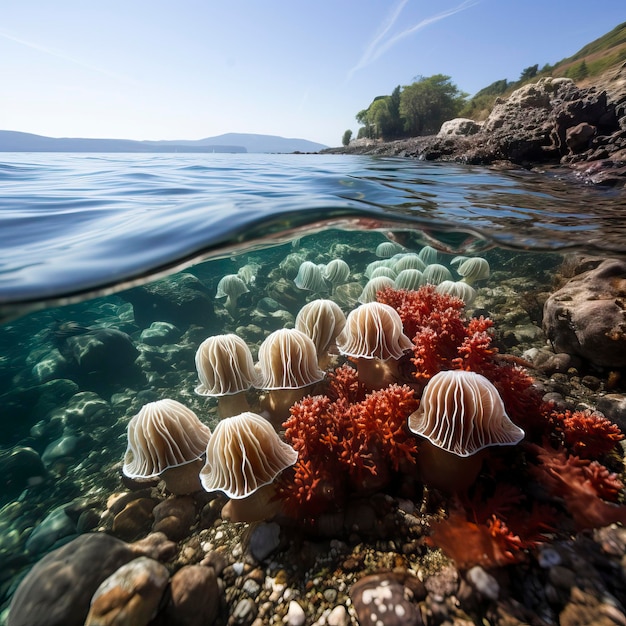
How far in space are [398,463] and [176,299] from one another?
7764 mm

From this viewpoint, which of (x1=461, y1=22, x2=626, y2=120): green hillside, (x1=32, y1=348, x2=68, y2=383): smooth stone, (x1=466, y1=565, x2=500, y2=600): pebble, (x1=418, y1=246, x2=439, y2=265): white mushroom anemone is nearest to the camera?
(x1=466, y1=565, x2=500, y2=600): pebble

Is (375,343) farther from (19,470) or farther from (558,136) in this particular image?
(558,136)

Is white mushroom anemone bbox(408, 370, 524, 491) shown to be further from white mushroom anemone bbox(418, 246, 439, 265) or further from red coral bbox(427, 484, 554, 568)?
white mushroom anemone bbox(418, 246, 439, 265)

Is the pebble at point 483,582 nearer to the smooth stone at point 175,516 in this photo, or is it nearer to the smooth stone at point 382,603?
the smooth stone at point 382,603

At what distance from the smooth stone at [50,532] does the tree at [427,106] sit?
116ft

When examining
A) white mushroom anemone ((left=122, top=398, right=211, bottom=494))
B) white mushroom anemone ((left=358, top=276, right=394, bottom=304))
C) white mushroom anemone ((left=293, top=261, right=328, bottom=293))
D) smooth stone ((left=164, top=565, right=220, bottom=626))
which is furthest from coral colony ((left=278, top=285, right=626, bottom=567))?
white mushroom anemone ((left=293, top=261, right=328, bottom=293))

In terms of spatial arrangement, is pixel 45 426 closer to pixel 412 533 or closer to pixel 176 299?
pixel 176 299

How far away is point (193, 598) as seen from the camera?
7.17 ft

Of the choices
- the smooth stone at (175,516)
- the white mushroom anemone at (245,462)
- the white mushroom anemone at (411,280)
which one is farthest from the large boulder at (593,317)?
the smooth stone at (175,516)

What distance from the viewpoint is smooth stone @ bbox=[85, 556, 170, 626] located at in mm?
2014

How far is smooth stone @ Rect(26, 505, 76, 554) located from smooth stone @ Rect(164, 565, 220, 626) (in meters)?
2.11

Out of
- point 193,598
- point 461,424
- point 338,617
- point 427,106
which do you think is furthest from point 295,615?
Answer: point 427,106

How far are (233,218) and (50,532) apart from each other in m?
4.49

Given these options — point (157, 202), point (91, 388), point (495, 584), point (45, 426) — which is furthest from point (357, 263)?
point (495, 584)
